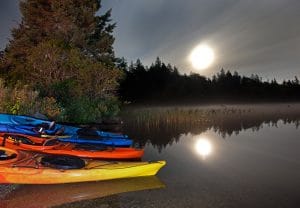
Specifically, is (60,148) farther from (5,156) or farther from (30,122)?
(30,122)

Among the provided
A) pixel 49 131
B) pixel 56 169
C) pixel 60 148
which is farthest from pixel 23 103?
pixel 56 169

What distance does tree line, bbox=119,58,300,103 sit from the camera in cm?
6656

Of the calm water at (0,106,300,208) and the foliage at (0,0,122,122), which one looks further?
the foliage at (0,0,122,122)

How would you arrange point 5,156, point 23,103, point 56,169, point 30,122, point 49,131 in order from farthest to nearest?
point 23,103 → point 30,122 → point 49,131 → point 5,156 → point 56,169

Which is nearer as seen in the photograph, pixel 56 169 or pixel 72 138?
pixel 56 169

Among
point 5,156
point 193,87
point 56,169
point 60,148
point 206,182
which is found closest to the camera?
point 56,169

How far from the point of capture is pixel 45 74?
21.0 m

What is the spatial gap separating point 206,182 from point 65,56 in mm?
17020

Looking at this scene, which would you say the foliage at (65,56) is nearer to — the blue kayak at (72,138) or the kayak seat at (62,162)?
the blue kayak at (72,138)

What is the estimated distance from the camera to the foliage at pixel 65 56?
20172 mm

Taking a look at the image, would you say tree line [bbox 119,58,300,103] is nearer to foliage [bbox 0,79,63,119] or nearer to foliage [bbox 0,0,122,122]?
foliage [bbox 0,0,122,122]

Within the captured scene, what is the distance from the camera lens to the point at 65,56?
22.3m

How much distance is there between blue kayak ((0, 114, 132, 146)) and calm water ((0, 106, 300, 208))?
1.62m

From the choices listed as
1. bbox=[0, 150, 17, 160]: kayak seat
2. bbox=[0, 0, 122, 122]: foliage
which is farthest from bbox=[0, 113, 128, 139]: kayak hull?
bbox=[0, 0, 122, 122]: foliage
